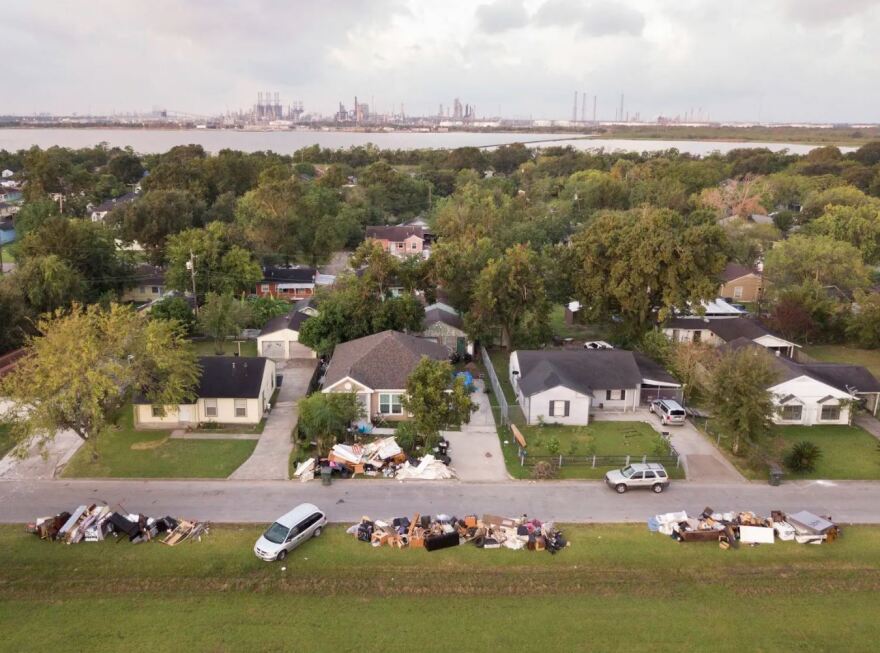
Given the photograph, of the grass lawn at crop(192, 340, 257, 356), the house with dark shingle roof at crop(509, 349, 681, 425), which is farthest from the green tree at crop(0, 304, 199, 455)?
the house with dark shingle roof at crop(509, 349, 681, 425)

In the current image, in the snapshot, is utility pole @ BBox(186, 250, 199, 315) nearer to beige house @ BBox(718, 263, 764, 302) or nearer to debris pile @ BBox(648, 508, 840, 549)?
debris pile @ BBox(648, 508, 840, 549)

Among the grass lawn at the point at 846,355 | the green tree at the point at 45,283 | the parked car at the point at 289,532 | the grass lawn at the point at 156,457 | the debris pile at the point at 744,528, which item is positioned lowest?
the grass lawn at the point at 846,355

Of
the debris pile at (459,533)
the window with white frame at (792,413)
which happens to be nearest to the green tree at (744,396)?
the window with white frame at (792,413)

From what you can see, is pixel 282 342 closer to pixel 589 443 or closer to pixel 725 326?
pixel 589 443

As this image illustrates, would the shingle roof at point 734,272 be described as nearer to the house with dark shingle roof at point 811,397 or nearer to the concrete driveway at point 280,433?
the house with dark shingle roof at point 811,397

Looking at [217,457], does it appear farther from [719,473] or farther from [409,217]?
[409,217]

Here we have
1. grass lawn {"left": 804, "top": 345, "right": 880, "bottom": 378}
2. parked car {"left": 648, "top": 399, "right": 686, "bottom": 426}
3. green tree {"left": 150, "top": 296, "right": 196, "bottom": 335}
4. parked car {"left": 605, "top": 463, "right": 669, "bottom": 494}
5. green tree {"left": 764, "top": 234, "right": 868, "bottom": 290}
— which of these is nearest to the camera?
parked car {"left": 605, "top": 463, "right": 669, "bottom": 494}

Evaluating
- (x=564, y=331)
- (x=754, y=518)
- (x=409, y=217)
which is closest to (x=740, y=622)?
(x=754, y=518)
